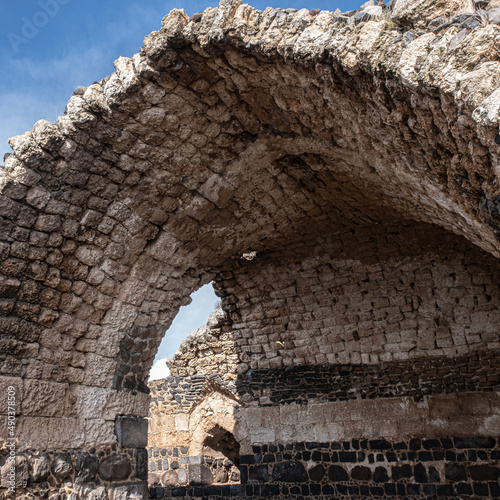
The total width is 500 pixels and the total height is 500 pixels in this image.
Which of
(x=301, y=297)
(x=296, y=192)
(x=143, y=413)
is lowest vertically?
(x=143, y=413)

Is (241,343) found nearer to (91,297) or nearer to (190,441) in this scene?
(190,441)

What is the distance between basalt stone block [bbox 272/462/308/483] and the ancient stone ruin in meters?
0.03

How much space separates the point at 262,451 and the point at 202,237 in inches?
142

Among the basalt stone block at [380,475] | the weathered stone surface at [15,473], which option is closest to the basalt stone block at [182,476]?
the basalt stone block at [380,475]

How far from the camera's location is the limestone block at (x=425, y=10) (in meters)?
2.89

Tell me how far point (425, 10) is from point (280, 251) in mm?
4046

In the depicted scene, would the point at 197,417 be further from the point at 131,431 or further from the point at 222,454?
the point at 131,431

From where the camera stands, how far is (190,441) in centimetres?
848

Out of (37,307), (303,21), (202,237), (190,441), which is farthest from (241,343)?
(303,21)

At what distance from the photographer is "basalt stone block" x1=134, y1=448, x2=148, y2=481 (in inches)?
185

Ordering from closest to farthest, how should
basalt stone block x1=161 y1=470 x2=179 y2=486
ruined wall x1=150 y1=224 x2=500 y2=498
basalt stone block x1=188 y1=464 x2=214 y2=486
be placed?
1. ruined wall x1=150 y1=224 x2=500 y2=498
2. basalt stone block x1=188 y1=464 x2=214 y2=486
3. basalt stone block x1=161 y1=470 x2=179 y2=486

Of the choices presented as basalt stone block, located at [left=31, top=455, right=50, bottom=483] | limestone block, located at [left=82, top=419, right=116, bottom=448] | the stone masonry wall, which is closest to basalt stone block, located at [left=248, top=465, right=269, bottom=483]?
the stone masonry wall

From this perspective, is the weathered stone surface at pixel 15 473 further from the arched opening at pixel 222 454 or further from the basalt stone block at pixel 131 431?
the arched opening at pixel 222 454

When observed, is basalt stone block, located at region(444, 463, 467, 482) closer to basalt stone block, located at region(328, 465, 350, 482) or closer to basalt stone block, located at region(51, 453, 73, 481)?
basalt stone block, located at region(328, 465, 350, 482)
